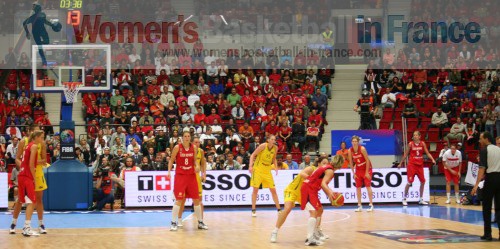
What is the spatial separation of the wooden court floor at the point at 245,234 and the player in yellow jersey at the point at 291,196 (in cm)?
27

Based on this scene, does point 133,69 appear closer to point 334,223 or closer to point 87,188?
point 87,188

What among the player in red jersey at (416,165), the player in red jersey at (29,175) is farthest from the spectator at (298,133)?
the player in red jersey at (29,175)

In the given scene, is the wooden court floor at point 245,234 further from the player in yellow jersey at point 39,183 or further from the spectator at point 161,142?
the spectator at point 161,142

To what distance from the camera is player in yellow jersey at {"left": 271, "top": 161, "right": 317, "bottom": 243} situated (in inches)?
556

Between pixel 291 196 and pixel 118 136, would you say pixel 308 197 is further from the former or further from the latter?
pixel 118 136

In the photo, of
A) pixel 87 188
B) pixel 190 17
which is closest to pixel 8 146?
pixel 87 188

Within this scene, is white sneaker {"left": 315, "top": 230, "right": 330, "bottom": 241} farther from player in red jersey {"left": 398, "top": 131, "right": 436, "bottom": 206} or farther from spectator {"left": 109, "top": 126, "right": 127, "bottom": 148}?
spectator {"left": 109, "top": 126, "right": 127, "bottom": 148}

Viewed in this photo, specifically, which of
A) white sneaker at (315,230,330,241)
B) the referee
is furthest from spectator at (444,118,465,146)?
white sneaker at (315,230,330,241)

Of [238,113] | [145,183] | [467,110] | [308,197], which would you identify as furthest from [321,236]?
[467,110]

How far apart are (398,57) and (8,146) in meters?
14.6

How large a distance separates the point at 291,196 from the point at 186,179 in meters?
2.86

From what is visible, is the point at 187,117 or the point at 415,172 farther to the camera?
the point at 187,117

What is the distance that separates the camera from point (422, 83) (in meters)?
30.8

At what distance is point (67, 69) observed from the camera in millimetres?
21297
